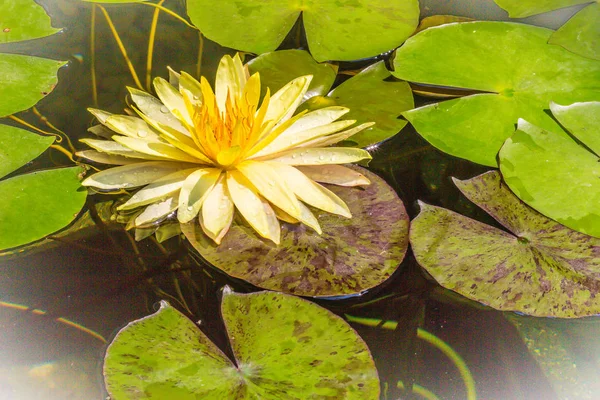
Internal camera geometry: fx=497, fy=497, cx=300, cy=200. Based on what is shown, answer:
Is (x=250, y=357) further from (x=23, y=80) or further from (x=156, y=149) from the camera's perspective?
(x=23, y=80)

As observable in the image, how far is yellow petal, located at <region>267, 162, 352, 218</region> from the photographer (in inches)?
50.5

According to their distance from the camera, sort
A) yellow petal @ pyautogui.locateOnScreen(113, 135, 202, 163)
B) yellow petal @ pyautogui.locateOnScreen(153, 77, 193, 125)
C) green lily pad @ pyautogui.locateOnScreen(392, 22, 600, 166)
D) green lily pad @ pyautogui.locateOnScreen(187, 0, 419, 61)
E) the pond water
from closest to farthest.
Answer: the pond water → yellow petal @ pyautogui.locateOnScreen(113, 135, 202, 163) → yellow petal @ pyautogui.locateOnScreen(153, 77, 193, 125) → green lily pad @ pyautogui.locateOnScreen(392, 22, 600, 166) → green lily pad @ pyautogui.locateOnScreen(187, 0, 419, 61)

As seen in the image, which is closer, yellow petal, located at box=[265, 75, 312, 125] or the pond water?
the pond water

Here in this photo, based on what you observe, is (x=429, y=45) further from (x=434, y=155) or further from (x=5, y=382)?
(x=5, y=382)

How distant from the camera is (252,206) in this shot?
1.28 metres

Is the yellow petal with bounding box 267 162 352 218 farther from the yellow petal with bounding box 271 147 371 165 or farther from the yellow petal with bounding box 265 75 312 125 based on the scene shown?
the yellow petal with bounding box 265 75 312 125

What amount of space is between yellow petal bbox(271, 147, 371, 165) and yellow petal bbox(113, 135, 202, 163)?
0.24 m

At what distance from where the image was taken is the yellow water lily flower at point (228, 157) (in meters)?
1.27

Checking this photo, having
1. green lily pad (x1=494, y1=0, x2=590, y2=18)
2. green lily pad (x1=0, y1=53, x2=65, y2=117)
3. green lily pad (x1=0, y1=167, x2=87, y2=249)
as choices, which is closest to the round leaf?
green lily pad (x1=494, y1=0, x2=590, y2=18)

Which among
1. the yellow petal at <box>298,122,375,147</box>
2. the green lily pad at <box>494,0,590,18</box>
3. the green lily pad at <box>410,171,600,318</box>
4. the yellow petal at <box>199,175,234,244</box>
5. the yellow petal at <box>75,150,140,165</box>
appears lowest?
the green lily pad at <box>410,171,600,318</box>

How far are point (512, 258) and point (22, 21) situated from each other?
6.40 ft

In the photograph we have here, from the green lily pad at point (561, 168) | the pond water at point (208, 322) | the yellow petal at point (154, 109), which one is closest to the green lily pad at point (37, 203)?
the pond water at point (208, 322)

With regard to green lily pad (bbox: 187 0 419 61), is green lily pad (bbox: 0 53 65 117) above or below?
above

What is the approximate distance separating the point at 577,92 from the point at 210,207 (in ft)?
4.18
